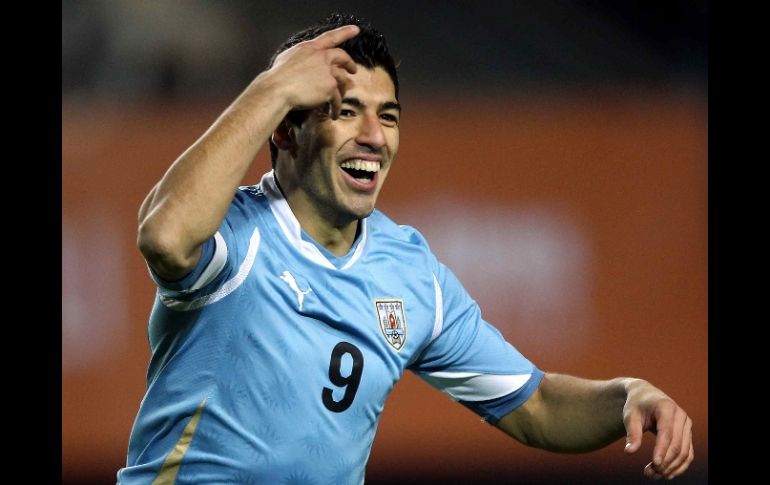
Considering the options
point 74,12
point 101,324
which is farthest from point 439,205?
point 74,12

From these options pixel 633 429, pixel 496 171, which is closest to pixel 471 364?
pixel 633 429

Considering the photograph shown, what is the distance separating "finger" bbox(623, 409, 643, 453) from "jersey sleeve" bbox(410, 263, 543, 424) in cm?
30

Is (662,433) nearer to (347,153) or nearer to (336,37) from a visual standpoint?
(347,153)

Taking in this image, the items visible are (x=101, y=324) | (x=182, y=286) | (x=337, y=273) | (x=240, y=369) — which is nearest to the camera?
(x=182, y=286)

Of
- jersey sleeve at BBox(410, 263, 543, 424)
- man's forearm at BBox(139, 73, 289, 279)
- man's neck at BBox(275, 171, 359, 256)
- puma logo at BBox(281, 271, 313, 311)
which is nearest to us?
man's forearm at BBox(139, 73, 289, 279)

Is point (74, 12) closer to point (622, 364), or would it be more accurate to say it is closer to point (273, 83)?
point (273, 83)

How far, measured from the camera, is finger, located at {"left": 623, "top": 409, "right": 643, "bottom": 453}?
1.38m

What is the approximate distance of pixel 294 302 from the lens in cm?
143

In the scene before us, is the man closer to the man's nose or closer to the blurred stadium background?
the man's nose

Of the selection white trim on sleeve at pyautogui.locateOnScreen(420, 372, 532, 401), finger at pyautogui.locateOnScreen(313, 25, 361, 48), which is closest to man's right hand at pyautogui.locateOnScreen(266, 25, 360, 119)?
finger at pyautogui.locateOnScreen(313, 25, 361, 48)

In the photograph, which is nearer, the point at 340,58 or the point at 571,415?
the point at 340,58

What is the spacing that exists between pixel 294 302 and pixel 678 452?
2.10ft

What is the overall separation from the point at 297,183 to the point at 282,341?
0.29 m

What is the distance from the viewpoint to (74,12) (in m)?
2.94
